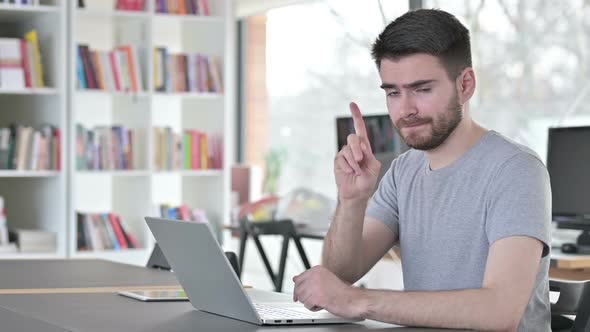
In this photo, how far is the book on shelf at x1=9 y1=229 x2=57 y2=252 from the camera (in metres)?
5.24

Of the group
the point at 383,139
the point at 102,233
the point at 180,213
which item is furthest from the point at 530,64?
the point at 102,233

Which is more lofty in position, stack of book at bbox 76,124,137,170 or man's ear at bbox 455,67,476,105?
man's ear at bbox 455,67,476,105

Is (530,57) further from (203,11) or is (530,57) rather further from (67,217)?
(67,217)

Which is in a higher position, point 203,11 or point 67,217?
point 203,11

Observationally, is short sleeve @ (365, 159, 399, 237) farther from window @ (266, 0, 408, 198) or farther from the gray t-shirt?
window @ (266, 0, 408, 198)

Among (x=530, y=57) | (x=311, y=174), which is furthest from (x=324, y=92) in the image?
(x=530, y=57)

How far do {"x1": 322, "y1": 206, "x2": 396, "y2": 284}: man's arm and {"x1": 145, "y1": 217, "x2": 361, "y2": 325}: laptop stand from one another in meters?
0.32

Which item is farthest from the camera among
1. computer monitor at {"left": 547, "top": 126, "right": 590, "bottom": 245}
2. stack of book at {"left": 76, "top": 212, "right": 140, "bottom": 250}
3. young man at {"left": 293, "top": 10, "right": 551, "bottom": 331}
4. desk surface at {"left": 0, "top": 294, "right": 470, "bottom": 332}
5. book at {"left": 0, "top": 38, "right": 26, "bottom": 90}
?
stack of book at {"left": 76, "top": 212, "right": 140, "bottom": 250}

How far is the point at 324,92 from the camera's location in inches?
270

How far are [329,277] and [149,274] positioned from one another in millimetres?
937

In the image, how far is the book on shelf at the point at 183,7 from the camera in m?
5.64

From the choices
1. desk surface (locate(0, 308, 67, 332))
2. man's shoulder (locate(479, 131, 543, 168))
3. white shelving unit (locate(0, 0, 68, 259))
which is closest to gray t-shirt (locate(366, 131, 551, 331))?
man's shoulder (locate(479, 131, 543, 168))

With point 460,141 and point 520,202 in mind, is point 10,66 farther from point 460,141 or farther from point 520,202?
point 520,202

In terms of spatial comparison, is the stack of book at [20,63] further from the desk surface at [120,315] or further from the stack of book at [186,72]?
the desk surface at [120,315]
